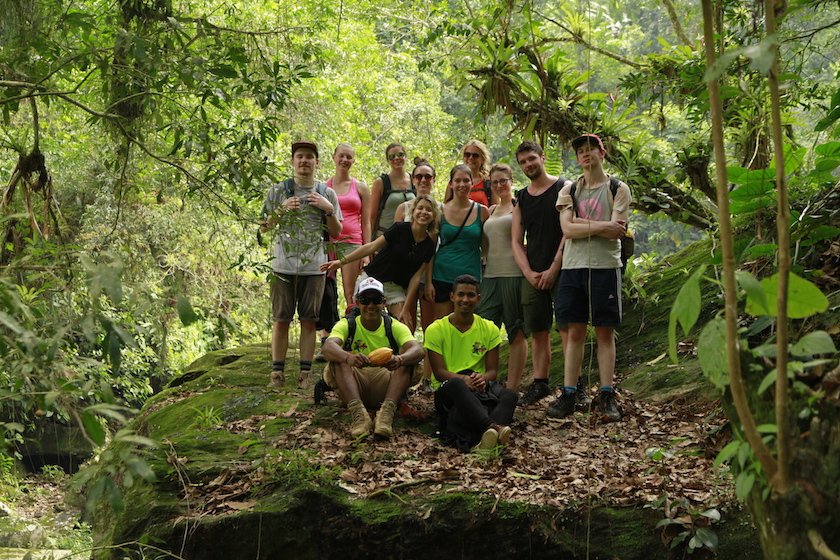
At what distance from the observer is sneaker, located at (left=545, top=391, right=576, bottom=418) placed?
6.10 meters

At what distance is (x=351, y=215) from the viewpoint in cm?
735

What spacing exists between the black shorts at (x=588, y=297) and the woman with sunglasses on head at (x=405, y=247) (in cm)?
116

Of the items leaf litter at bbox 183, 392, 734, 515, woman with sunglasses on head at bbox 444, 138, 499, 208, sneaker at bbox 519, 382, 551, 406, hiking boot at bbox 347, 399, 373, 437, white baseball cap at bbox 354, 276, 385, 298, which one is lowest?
leaf litter at bbox 183, 392, 734, 515

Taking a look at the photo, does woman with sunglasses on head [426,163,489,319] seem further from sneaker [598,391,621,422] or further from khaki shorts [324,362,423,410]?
sneaker [598,391,621,422]

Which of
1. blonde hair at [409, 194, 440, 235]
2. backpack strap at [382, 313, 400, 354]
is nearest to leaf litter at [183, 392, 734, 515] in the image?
backpack strap at [382, 313, 400, 354]

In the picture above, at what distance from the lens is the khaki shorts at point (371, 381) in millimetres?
5996

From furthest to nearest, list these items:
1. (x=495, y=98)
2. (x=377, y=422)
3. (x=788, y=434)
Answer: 1. (x=495, y=98)
2. (x=377, y=422)
3. (x=788, y=434)

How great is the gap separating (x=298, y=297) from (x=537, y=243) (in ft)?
6.44

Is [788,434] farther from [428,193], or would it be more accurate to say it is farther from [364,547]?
[428,193]

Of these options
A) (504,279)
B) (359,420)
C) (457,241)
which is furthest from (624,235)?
(359,420)

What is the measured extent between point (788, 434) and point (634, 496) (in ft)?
8.02

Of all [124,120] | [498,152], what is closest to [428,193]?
[124,120]

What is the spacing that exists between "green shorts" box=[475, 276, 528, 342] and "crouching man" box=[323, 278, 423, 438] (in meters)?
0.93

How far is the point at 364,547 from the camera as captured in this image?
464cm
